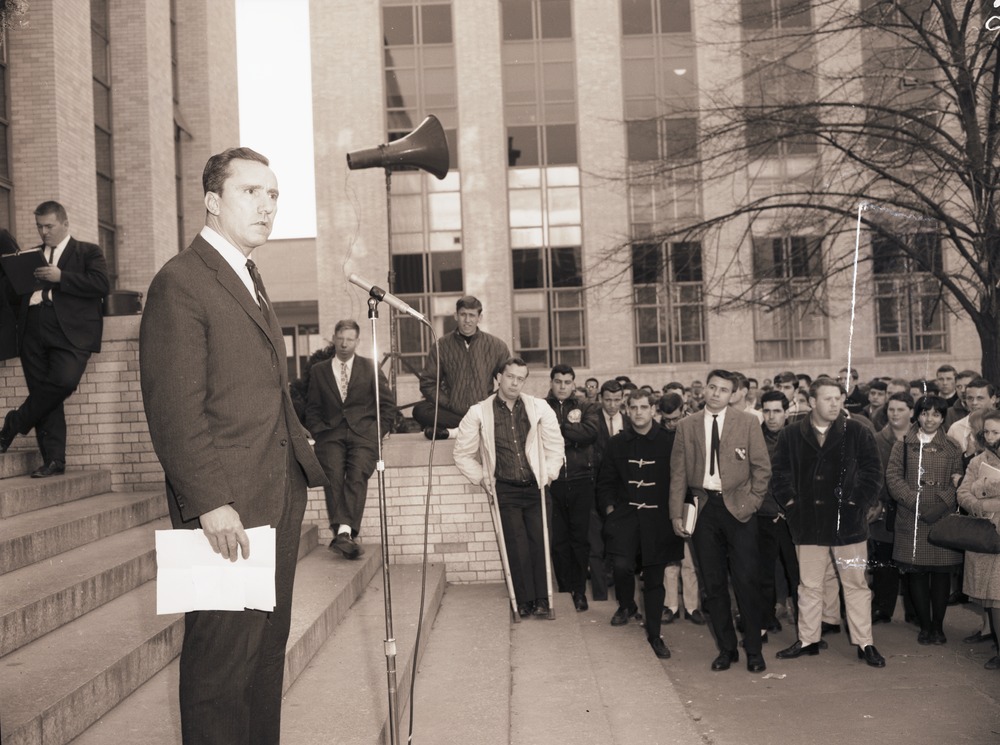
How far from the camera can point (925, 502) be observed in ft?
27.3

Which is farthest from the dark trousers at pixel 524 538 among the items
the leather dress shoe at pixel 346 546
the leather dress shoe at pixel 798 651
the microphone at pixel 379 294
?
the microphone at pixel 379 294

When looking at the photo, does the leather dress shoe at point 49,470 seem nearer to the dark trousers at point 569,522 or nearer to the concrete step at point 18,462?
the concrete step at point 18,462

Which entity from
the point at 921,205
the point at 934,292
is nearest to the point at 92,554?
the point at 921,205

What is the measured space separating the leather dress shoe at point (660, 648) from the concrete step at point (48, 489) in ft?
15.5

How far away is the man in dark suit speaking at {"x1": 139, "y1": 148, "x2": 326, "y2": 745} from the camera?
9.53 ft

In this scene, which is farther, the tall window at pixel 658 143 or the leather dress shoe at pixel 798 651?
the tall window at pixel 658 143

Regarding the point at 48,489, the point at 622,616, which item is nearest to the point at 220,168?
the point at 48,489

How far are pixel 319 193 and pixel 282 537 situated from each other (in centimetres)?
2845

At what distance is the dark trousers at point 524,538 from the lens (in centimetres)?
841

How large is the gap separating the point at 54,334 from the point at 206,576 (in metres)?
5.36

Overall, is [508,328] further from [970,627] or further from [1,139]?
[970,627]

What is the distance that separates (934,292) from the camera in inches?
890

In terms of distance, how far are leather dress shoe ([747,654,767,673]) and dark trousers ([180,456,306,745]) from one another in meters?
5.56

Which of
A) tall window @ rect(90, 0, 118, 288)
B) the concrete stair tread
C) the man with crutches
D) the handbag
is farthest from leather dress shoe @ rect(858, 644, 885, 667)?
tall window @ rect(90, 0, 118, 288)
